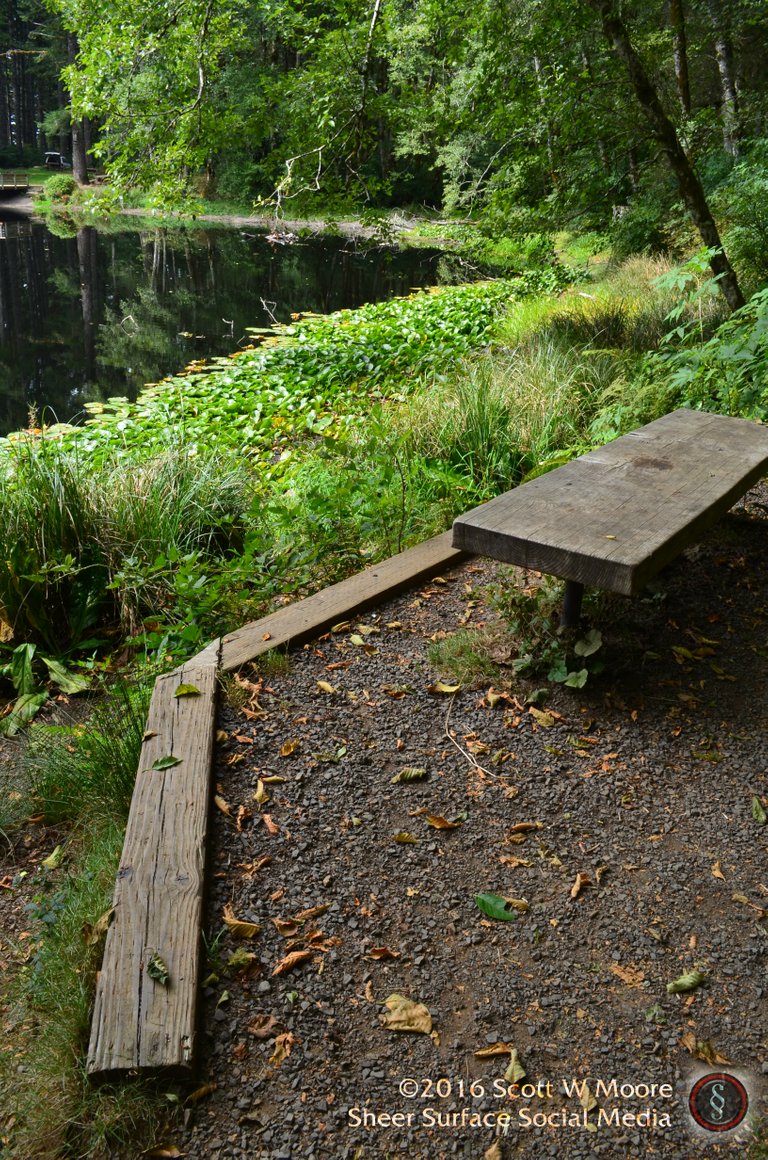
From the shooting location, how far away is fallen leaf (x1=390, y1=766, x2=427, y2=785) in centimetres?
256

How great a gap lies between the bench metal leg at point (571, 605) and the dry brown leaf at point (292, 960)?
1.41 metres

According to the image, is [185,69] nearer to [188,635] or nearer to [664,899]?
[188,635]

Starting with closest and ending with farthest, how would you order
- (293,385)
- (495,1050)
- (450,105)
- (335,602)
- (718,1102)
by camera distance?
(718,1102), (495,1050), (335,602), (450,105), (293,385)

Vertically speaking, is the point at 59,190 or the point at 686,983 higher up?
the point at 59,190

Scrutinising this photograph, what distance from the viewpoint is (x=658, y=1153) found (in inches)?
63.1

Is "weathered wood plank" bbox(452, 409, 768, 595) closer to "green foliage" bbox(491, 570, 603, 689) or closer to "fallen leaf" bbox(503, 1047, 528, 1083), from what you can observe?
"green foliage" bbox(491, 570, 603, 689)

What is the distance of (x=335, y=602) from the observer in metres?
3.44

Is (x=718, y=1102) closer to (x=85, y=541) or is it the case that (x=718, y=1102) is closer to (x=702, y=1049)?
(x=702, y=1049)

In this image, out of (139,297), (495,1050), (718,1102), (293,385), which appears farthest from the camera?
(139,297)

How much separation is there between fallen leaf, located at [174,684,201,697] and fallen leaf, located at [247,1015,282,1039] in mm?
1150

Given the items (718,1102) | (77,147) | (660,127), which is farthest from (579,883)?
(77,147)

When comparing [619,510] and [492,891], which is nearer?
[492,891]

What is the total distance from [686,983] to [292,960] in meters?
0.86

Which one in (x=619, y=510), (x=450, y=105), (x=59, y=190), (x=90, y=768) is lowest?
(x=90, y=768)
